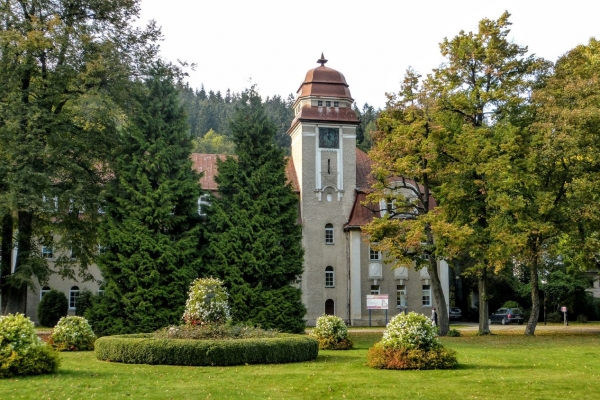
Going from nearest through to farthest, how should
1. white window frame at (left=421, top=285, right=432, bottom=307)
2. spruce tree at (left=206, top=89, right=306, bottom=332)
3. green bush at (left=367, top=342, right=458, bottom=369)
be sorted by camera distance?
green bush at (left=367, top=342, right=458, bottom=369)
spruce tree at (left=206, top=89, right=306, bottom=332)
white window frame at (left=421, top=285, right=432, bottom=307)

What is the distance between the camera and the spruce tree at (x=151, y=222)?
2825 cm

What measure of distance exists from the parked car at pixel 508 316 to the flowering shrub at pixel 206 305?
3520 cm

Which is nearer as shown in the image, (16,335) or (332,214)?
(16,335)

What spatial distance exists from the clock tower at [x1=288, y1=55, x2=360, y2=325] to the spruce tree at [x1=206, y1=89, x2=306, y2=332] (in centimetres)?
1214

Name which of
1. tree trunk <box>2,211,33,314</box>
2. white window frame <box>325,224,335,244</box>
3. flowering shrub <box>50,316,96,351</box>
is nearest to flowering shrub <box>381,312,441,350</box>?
flowering shrub <box>50,316,96,351</box>

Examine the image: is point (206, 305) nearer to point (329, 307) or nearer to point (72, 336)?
point (72, 336)

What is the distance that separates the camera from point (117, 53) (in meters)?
29.9

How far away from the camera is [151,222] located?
2911cm

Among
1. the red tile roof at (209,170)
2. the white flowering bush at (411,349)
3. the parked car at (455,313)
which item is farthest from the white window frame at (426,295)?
the white flowering bush at (411,349)

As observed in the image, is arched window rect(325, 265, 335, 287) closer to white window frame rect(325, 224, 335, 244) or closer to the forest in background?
white window frame rect(325, 224, 335, 244)

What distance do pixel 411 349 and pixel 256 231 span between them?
50.2ft

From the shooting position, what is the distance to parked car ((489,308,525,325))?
51375 mm

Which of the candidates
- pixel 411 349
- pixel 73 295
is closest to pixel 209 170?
pixel 73 295

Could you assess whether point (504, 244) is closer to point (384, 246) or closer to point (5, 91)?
point (384, 246)
